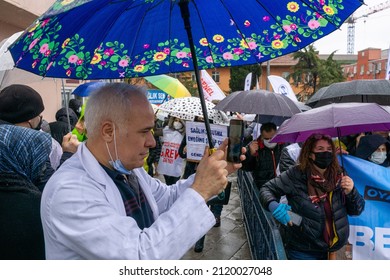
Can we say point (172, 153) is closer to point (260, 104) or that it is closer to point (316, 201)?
point (260, 104)

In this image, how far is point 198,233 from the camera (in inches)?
51.9

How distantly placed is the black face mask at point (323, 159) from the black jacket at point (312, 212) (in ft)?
0.55

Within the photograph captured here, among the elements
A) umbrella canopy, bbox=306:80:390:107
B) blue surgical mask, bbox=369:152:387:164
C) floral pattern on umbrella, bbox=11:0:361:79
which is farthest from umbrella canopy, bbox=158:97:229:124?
floral pattern on umbrella, bbox=11:0:361:79

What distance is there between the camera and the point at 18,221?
1953 millimetres

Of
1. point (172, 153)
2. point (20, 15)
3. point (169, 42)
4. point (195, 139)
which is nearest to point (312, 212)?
point (169, 42)

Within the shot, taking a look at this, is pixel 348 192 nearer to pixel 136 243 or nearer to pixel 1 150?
pixel 136 243

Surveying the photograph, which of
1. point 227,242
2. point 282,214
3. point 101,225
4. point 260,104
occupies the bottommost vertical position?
point 227,242

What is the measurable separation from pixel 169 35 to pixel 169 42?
53mm

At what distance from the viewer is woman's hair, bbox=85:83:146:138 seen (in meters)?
1.54

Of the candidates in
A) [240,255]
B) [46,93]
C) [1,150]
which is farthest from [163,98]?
[1,150]

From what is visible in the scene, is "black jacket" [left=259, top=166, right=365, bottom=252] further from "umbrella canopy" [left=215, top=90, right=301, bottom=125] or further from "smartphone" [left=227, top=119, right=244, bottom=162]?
"umbrella canopy" [left=215, top=90, right=301, bottom=125]

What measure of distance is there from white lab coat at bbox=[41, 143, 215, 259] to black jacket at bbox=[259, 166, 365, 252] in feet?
6.29

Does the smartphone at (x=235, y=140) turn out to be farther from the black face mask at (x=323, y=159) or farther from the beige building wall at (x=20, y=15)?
the beige building wall at (x=20, y=15)

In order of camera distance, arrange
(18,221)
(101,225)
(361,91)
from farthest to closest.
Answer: (361,91), (18,221), (101,225)
